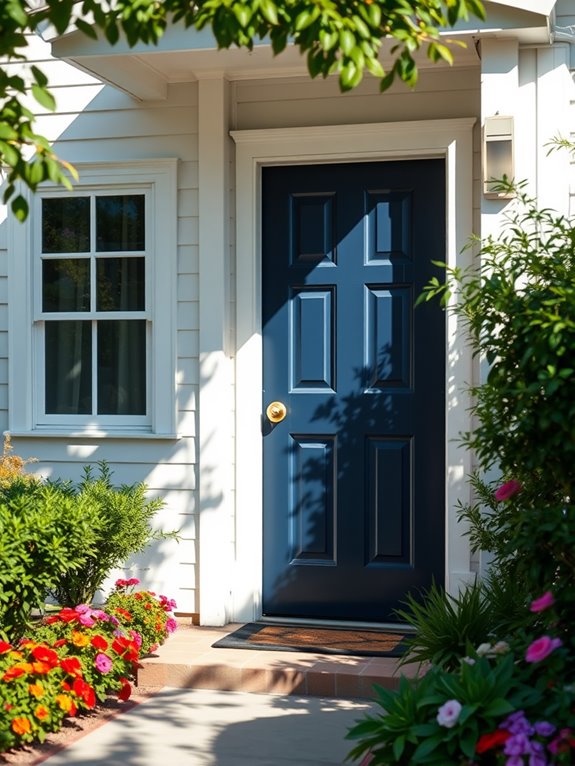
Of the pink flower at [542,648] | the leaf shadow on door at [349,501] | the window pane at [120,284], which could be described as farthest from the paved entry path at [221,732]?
the window pane at [120,284]

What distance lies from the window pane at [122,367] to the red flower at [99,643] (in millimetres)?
1783

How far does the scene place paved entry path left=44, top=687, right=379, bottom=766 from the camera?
4.25 metres

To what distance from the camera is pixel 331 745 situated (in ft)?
14.4

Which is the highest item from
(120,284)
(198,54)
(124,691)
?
(198,54)

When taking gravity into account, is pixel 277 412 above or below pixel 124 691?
above

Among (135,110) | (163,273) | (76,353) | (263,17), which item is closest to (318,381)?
(163,273)

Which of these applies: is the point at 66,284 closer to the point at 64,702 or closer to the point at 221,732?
the point at 64,702

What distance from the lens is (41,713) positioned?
4.30m

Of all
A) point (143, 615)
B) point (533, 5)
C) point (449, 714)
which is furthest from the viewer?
point (143, 615)

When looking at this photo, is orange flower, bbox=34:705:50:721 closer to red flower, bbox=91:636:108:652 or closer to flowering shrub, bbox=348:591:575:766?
red flower, bbox=91:636:108:652

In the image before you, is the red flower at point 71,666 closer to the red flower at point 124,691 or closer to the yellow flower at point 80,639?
the yellow flower at point 80,639

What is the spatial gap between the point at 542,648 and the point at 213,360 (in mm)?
3127

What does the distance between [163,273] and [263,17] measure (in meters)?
3.66

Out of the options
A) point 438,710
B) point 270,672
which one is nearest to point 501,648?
point 438,710
